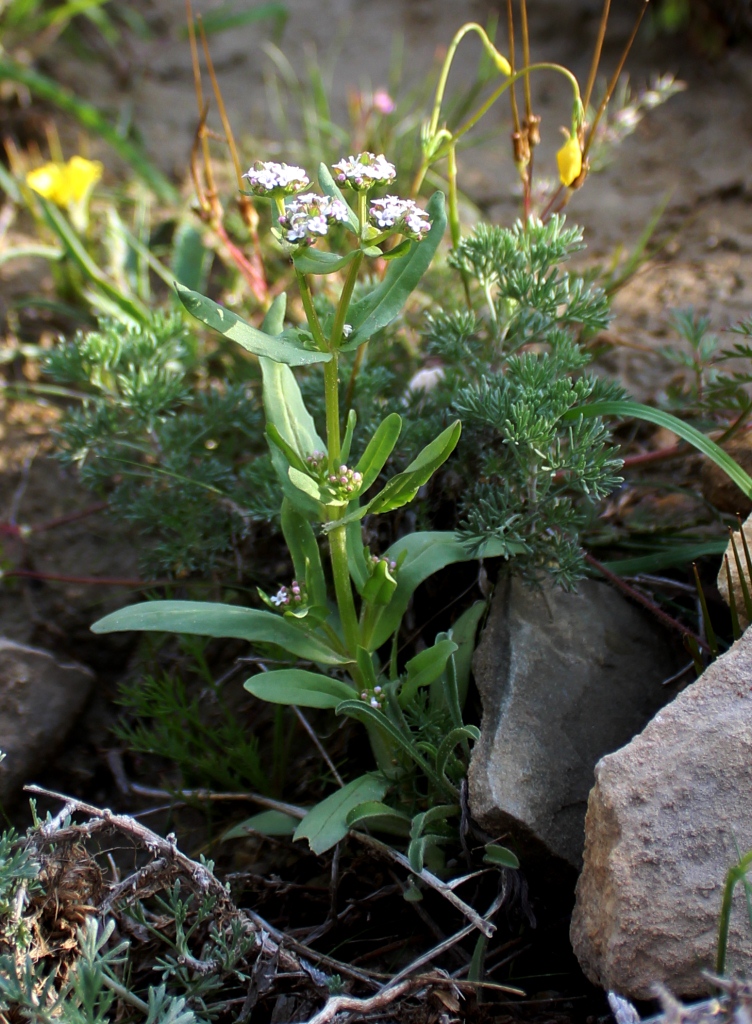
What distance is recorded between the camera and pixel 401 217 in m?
1.59

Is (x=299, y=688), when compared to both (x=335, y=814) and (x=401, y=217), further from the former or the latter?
(x=401, y=217)

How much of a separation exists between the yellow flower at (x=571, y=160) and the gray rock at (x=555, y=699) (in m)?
1.05

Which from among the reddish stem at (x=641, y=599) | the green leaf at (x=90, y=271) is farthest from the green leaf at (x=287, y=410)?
the green leaf at (x=90, y=271)

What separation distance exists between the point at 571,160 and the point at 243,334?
3.61 feet

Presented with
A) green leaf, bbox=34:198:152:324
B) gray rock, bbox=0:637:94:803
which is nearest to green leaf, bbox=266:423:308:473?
gray rock, bbox=0:637:94:803

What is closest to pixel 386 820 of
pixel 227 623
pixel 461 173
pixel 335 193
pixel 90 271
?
pixel 227 623

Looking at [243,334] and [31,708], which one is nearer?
[243,334]

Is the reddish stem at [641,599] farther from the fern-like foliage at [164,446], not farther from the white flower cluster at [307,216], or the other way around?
the white flower cluster at [307,216]

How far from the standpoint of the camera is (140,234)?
355 centimetres

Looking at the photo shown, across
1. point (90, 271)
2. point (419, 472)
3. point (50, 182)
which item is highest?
point (50, 182)

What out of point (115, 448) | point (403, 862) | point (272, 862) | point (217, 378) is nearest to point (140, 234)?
point (217, 378)

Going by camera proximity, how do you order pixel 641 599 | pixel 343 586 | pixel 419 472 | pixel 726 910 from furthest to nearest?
pixel 641 599 → pixel 343 586 → pixel 419 472 → pixel 726 910

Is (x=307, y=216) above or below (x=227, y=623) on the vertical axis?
above

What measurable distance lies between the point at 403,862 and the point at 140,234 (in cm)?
272
